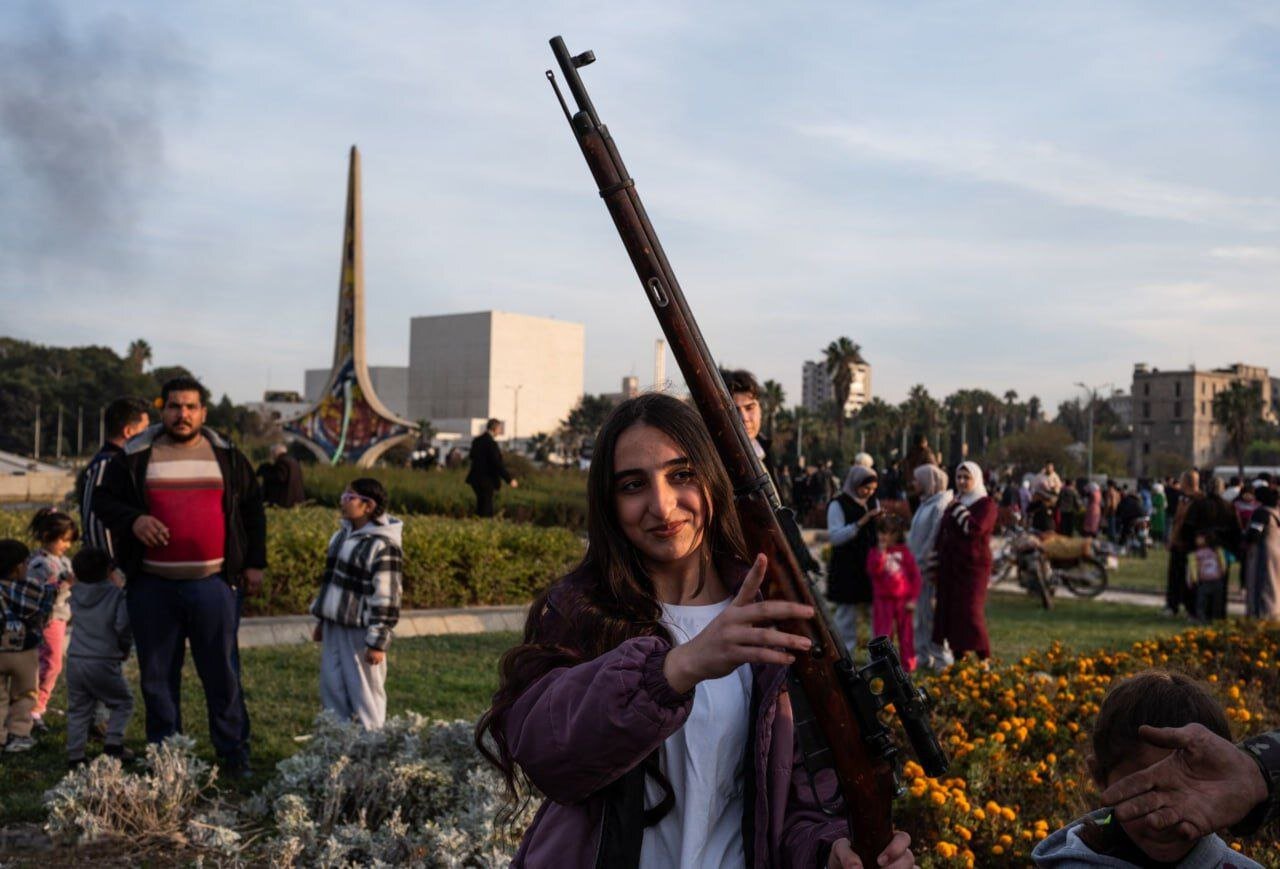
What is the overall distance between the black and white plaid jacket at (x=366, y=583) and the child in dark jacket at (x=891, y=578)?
4028mm

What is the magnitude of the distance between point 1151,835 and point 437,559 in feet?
35.3

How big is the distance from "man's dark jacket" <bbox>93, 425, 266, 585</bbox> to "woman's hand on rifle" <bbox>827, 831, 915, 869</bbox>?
495 cm

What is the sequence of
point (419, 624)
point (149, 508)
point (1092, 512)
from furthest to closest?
1. point (1092, 512)
2. point (419, 624)
3. point (149, 508)

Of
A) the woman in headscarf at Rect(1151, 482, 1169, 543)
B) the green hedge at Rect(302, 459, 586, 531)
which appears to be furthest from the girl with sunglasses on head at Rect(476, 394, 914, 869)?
the woman in headscarf at Rect(1151, 482, 1169, 543)

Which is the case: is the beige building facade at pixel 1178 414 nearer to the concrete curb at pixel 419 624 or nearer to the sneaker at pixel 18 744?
the concrete curb at pixel 419 624

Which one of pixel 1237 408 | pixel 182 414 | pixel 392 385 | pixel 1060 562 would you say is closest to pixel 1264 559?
pixel 1060 562

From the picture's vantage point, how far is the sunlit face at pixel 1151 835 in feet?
7.58

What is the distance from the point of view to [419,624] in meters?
11.5

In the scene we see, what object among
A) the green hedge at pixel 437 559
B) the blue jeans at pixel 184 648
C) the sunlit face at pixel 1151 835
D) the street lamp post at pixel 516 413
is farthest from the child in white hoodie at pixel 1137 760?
the street lamp post at pixel 516 413

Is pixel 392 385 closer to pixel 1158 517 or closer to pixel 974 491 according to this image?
pixel 1158 517

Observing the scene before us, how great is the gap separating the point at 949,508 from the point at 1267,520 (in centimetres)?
614

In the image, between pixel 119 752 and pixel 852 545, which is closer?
pixel 119 752

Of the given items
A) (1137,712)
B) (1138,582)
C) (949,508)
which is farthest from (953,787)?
(1138,582)

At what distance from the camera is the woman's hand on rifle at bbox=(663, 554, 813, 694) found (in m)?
1.95
